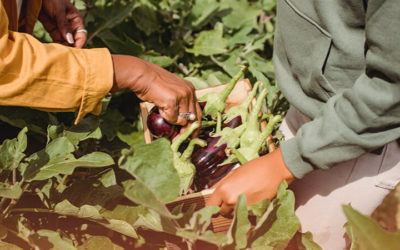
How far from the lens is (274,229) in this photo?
3.11 feet

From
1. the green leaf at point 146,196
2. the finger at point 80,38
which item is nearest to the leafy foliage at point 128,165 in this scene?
the green leaf at point 146,196

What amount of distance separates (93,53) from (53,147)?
0.91 ft

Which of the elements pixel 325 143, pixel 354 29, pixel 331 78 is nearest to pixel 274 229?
pixel 325 143

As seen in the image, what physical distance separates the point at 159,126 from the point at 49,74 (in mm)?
362

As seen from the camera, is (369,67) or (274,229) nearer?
(369,67)

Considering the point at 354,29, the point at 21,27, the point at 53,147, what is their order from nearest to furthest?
the point at 354,29
the point at 53,147
the point at 21,27

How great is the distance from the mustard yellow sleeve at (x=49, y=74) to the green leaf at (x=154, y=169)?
30 cm

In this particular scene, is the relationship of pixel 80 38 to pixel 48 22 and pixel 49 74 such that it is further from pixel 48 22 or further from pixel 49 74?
pixel 49 74

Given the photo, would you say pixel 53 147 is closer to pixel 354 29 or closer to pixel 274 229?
pixel 274 229

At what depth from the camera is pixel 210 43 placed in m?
1.88

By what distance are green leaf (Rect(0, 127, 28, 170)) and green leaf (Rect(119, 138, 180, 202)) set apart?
426 millimetres

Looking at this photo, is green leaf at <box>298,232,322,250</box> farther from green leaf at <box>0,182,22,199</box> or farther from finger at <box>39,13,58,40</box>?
finger at <box>39,13,58,40</box>

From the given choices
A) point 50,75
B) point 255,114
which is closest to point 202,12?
point 255,114

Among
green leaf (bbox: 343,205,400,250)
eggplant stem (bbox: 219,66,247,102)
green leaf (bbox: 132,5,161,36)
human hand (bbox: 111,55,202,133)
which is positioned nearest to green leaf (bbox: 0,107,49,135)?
human hand (bbox: 111,55,202,133)
